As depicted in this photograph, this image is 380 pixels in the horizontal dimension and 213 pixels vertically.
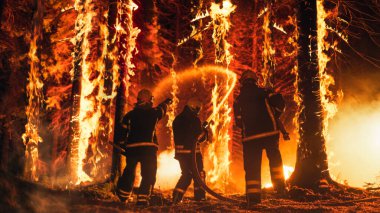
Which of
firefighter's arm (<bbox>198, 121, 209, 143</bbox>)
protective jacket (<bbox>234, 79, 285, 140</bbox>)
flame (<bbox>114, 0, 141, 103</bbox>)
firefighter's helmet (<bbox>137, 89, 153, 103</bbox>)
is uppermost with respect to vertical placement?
flame (<bbox>114, 0, 141, 103</bbox>)

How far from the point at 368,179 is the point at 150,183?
12466 millimetres

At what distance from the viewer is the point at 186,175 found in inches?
308

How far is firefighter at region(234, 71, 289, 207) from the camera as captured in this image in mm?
7059

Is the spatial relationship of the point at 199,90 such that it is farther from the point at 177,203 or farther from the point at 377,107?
the point at 177,203

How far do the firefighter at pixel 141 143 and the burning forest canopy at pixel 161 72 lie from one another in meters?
1.45

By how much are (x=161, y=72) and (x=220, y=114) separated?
4.77m

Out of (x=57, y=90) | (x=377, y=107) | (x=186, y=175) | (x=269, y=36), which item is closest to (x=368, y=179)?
(x=377, y=107)

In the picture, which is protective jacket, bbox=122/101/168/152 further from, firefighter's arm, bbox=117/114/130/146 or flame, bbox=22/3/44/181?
flame, bbox=22/3/44/181

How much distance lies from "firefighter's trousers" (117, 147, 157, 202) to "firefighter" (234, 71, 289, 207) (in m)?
1.84

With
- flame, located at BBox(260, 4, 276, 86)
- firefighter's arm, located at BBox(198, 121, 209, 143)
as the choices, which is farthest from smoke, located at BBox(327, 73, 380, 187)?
firefighter's arm, located at BBox(198, 121, 209, 143)

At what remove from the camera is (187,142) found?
7785 millimetres

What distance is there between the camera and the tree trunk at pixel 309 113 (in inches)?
309

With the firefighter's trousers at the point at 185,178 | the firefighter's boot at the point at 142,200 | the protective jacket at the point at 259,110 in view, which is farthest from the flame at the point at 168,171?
the protective jacket at the point at 259,110

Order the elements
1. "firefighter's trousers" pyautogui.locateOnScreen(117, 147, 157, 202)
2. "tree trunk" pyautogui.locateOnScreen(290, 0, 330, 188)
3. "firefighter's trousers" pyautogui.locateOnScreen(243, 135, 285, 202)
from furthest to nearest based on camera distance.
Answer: "tree trunk" pyautogui.locateOnScreen(290, 0, 330, 188)
"firefighter's trousers" pyautogui.locateOnScreen(117, 147, 157, 202)
"firefighter's trousers" pyautogui.locateOnScreen(243, 135, 285, 202)
